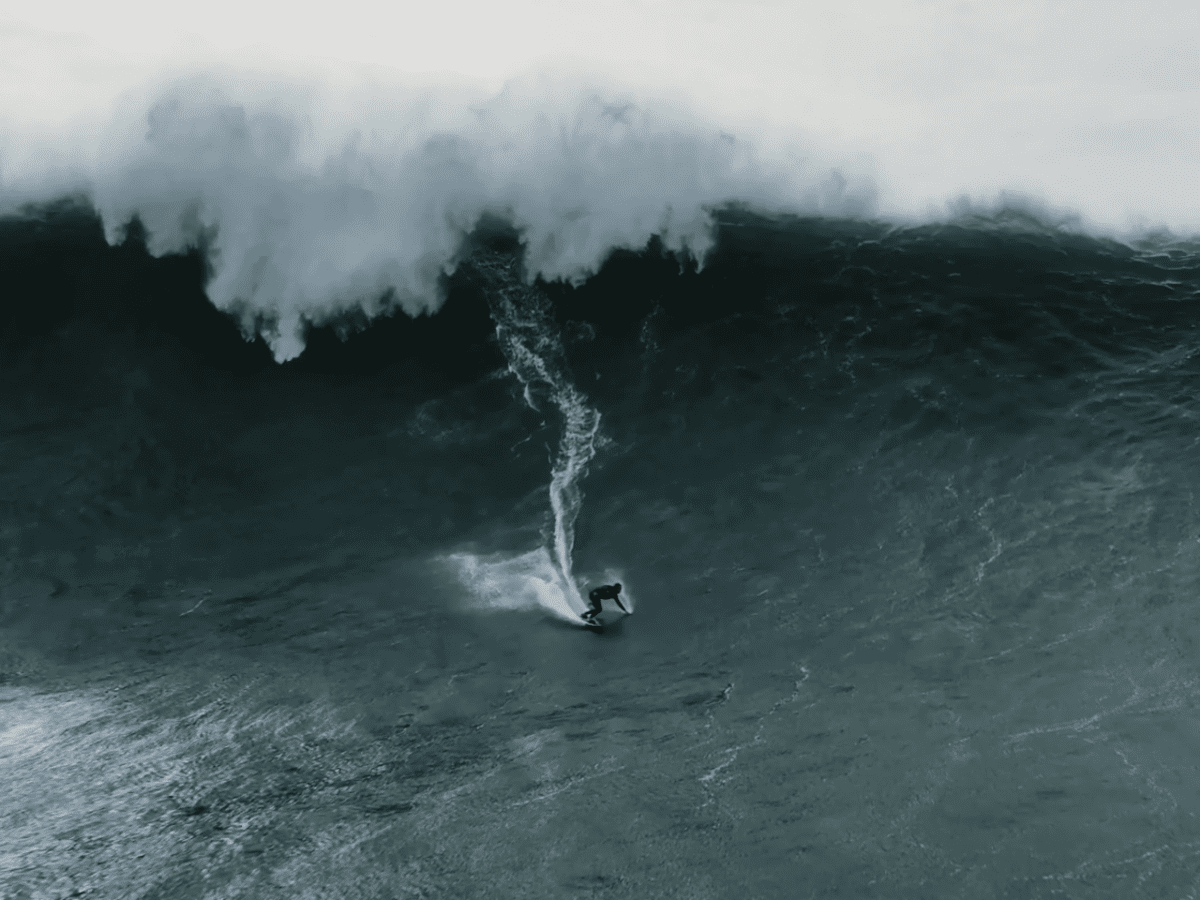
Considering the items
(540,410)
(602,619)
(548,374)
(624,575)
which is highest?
(548,374)

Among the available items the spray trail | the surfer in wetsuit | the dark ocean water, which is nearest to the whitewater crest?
the spray trail

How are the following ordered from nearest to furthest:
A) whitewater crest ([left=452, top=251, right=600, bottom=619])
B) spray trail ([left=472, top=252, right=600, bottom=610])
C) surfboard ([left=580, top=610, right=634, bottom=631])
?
surfboard ([left=580, top=610, right=634, bottom=631]) < whitewater crest ([left=452, top=251, right=600, bottom=619]) < spray trail ([left=472, top=252, right=600, bottom=610])

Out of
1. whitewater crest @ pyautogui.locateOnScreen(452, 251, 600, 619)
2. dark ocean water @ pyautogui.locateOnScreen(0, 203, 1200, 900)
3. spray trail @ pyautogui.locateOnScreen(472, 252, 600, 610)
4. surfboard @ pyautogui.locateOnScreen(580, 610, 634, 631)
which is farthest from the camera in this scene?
spray trail @ pyautogui.locateOnScreen(472, 252, 600, 610)

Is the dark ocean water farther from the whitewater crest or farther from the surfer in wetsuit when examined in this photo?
the surfer in wetsuit

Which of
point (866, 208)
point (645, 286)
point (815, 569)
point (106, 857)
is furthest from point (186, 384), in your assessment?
point (866, 208)

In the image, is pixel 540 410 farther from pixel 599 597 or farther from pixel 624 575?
pixel 599 597

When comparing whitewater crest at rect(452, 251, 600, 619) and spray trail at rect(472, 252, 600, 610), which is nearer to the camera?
whitewater crest at rect(452, 251, 600, 619)

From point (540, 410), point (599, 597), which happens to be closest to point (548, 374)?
point (540, 410)
